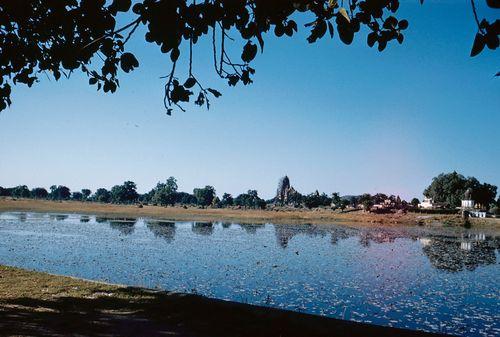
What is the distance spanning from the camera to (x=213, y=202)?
198 meters

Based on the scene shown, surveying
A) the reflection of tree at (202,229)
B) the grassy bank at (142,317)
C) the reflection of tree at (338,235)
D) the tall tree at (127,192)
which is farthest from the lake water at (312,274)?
the tall tree at (127,192)

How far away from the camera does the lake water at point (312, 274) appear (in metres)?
15.8

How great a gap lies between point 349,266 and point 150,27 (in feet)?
82.9

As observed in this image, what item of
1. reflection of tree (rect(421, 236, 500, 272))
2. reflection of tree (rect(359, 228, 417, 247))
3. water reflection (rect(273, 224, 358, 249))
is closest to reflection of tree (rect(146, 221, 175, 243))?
water reflection (rect(273, 224, 358, 249))

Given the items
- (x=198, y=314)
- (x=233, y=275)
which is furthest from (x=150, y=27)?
(x=233, y=275)

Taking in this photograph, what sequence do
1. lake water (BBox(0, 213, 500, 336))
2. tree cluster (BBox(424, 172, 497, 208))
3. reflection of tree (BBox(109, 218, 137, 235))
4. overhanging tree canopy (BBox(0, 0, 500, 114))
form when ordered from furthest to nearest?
tree cluster (BBox(424, 172, 497, 208)), reflection of tree (BBox(109, 218, 137, 235)), lake water (BBox(0, 213, 500, 336)), overhanging tree canopy (BBox(0, 0, 500, 114))

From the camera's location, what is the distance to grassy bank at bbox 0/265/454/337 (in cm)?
916

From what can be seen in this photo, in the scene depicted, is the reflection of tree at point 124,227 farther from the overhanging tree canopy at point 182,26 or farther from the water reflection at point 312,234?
the overhanging tree canopy at point 182,26

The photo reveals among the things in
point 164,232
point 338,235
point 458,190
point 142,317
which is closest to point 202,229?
point 164,232

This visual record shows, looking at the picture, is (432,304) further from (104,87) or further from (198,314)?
(104,87)

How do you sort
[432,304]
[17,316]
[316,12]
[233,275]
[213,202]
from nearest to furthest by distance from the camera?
[316,12], [17,316], [432,304], [233,275], [213,202]

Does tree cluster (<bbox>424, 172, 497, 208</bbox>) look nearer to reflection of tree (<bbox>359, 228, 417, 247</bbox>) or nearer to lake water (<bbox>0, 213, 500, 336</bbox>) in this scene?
reflection of tree (<bbox>359, 228, 417, 247</bbox>)

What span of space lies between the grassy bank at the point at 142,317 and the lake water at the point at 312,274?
4.86m

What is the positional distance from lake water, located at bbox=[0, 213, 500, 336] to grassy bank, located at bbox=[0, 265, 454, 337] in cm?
486
